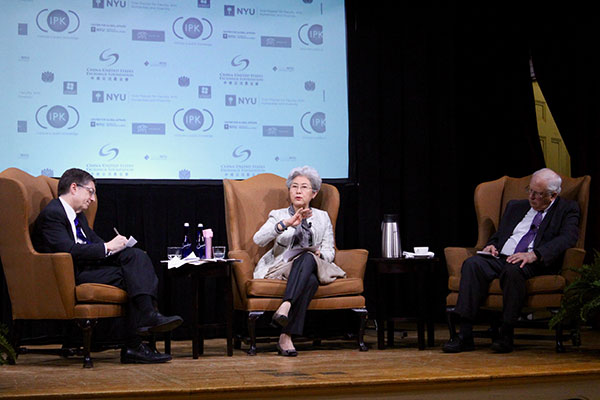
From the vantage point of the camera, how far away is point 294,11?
5.71m

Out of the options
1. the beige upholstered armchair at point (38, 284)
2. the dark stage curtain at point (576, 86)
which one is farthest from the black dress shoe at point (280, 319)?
the dark stage curtain at point (576, 86)

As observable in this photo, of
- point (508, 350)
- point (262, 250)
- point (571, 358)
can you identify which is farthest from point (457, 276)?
point (262, 250)

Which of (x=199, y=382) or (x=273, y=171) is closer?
(x=199, y=382)

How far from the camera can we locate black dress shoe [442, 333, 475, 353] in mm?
4375

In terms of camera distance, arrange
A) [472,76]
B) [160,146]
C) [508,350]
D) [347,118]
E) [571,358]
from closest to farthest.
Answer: [571,358] → [508,350] → [160,146] → [347,118] → [472,76]

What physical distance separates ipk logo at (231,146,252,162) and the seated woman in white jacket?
78cm

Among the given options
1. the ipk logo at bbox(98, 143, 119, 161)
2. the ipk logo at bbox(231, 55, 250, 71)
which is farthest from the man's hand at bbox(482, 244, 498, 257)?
the ipk logo at bbox(98, 143, 119, 161)

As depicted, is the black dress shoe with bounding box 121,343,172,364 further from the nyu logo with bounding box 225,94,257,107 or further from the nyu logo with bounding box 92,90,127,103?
the nyu logo with bounding box 225,94,257,107

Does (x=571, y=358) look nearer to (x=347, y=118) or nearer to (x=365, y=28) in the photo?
(x=347, y=118)

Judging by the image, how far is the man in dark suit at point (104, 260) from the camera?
4138 millimetres

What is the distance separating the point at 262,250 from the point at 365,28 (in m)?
2.03

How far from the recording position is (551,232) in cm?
457

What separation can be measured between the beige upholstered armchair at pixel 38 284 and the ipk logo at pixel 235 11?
2065mm

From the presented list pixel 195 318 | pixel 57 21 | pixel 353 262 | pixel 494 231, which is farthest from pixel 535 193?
pixel 57 21
